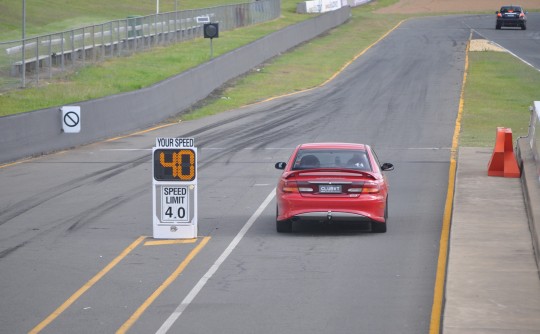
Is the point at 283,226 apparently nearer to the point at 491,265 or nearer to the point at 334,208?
the point at 334,208

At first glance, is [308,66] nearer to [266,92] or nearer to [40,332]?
[266,92]

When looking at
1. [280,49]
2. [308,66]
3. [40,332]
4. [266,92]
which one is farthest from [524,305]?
[280,49]

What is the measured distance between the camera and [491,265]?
14430 millimetres

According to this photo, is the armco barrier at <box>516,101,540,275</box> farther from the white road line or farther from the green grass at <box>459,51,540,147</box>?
the green grass at <box>459,51,540,147</box>

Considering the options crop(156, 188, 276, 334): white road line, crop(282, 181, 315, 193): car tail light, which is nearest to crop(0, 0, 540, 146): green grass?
crop(156, 188, 276, 334): white road line

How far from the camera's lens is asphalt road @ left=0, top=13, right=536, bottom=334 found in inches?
495

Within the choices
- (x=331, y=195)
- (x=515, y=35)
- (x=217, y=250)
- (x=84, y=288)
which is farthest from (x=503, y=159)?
(x=515, y=35)

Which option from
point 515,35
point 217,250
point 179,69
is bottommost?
point 217,250

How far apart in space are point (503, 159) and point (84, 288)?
11.8 metres

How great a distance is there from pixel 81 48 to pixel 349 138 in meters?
16.6

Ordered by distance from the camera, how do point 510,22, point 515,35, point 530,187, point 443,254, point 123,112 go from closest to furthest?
1. point 443,254
2. point 530,187
3. point 123,112
4. point 515,35
5. point 510,22

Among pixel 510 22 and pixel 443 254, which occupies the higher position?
pixel 510 22

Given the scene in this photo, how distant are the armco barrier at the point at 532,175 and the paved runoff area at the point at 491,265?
0.16 m

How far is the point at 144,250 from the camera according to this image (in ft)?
54.4
